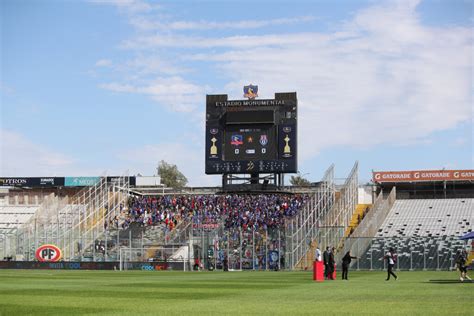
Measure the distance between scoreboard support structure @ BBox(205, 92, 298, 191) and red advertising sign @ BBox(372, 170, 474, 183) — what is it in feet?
62.4

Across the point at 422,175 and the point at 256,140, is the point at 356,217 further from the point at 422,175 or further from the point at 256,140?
the point at 422,175

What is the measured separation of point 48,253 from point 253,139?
774 inches

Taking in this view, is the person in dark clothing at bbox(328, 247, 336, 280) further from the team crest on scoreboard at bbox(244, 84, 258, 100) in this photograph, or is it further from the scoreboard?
the team crest on scoreboard at bbox(244, 84, 258, 100)

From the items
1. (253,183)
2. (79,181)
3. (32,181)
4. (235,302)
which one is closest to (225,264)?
(253,183)

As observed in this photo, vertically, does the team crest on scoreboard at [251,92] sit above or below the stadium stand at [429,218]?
above

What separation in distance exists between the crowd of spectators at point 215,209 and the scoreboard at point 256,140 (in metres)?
5.18

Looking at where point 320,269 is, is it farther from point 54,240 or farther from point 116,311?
point 54,240

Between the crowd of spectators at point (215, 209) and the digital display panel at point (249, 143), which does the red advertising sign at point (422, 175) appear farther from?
the digital display panel at point (249, 143)

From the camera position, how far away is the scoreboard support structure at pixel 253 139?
6612 centimetres

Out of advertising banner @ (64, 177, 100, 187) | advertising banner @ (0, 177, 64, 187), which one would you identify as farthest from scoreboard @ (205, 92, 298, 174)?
advertising banner @ (0, 177, 64, 187)

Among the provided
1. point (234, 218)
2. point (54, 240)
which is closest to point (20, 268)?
point (54, 240)

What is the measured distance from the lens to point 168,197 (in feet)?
271

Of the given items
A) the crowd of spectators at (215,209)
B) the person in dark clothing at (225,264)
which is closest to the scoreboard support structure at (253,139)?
the crowd of spectators at (215,209)

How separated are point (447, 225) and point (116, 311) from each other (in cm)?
5587
